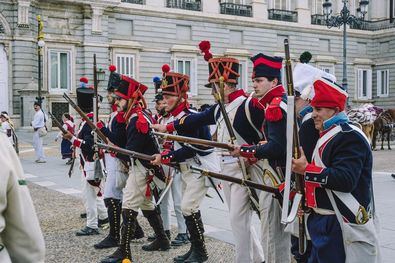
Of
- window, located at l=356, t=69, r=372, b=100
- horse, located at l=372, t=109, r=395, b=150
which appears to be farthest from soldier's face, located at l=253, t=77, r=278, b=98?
window, located at l=356, t=69, r=372, b=100

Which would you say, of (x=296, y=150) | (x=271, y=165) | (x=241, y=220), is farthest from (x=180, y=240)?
(x=296, y=150)

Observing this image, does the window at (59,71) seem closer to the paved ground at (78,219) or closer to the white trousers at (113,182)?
the paved ground at (78,219)

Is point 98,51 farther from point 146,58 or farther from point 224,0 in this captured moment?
point 224,0

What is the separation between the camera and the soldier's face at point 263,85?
5.08m

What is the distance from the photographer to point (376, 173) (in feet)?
48.0

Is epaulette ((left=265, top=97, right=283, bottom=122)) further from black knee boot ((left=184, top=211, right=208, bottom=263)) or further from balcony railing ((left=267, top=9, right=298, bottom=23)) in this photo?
balcony railing ((left=267, top=9, right=298, bottom=23))

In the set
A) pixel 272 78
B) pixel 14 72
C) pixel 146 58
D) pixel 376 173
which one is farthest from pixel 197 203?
pixel 146 58

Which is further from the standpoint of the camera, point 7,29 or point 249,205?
point 7,29

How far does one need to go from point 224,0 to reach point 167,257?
34.7m

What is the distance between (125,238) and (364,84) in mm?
43646

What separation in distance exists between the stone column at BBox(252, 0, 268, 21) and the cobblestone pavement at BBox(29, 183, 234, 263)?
107 ft

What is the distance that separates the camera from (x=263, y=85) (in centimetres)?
→ 509

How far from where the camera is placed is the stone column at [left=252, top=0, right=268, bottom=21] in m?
40.3

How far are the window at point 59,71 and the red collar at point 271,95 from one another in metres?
27.8
